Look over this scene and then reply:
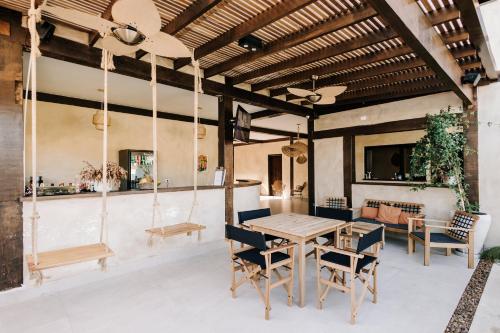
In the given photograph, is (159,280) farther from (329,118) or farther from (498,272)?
(329,118)

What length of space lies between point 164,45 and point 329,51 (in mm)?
2249

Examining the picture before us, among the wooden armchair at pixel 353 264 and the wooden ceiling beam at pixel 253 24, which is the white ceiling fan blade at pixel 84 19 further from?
the wooden armchair at pixel 353 264

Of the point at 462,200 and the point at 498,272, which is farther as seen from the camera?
the point at 462,200

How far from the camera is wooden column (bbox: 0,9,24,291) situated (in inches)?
120

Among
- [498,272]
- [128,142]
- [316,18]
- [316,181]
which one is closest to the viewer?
[316,18]

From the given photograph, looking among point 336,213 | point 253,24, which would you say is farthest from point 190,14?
point 336,213

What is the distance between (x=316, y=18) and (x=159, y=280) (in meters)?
3.76

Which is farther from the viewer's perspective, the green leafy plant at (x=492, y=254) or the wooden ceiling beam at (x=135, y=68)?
the green leafy plant at (x=492, y=254)

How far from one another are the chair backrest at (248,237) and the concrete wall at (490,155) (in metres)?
4.57

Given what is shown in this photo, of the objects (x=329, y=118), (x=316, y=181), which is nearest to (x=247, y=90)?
(x=329, y=118)

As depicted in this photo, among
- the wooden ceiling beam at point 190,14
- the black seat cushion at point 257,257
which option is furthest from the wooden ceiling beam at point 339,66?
the black seat cushion at point 257,257

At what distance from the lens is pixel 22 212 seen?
3.16m

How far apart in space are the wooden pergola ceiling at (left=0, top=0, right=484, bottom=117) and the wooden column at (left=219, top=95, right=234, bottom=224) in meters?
0.53

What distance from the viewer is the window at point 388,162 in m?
7.67
